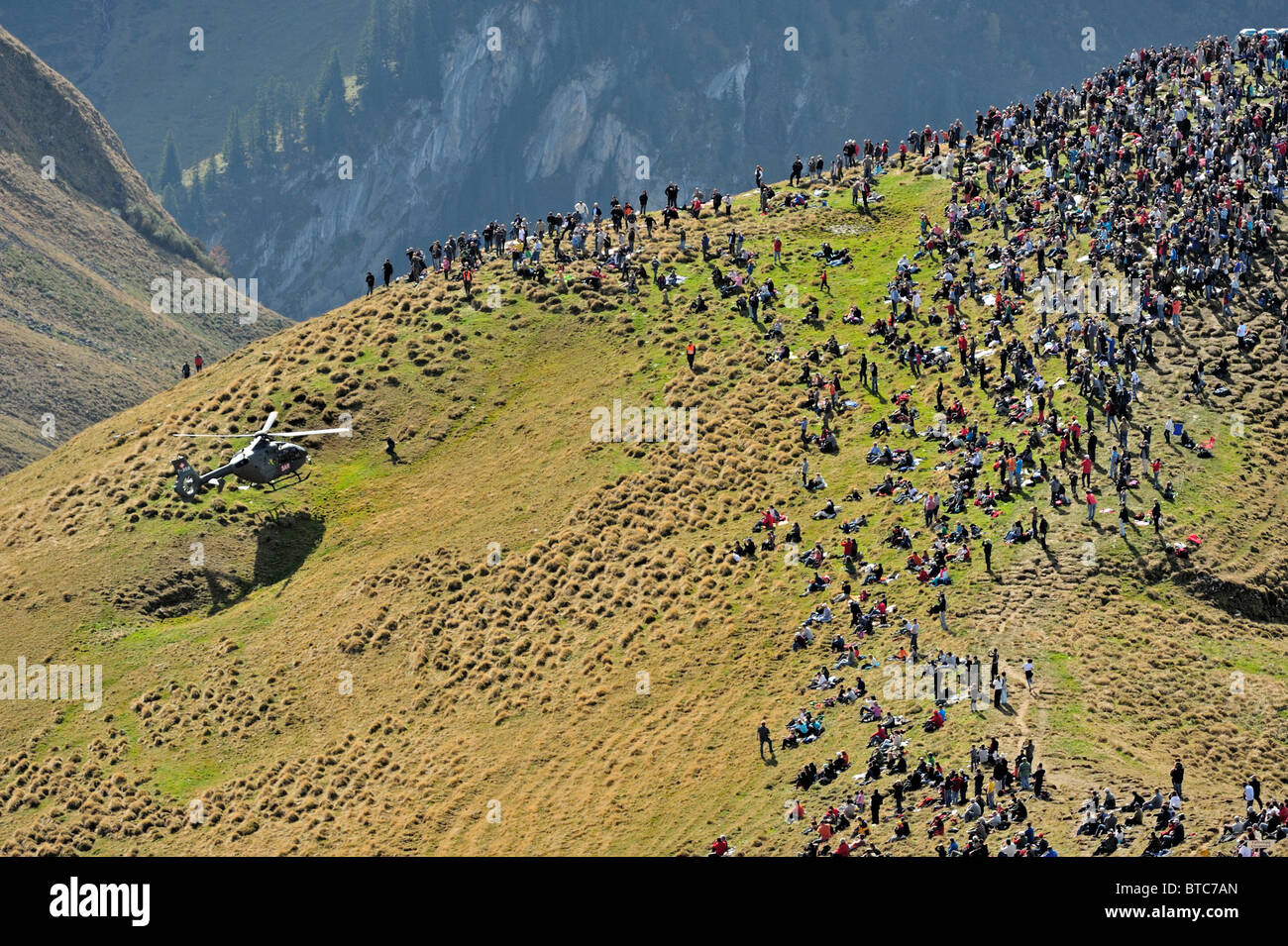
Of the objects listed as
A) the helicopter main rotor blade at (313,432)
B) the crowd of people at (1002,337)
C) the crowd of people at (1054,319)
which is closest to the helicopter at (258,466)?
the helicopter main rotor blade at (313,432)

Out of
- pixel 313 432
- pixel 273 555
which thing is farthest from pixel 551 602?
pixel 313 432

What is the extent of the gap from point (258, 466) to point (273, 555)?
5024 mm

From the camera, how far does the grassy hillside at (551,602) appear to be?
2456 inches

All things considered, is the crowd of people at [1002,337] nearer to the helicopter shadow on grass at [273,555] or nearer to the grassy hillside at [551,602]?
the grassy hillside at [551,602]

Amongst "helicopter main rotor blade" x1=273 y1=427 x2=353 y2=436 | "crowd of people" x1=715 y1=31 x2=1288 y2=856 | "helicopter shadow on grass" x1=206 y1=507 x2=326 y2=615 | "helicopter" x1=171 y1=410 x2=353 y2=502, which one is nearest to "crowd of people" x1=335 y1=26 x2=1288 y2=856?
"crowd of people" x1=715 y1=31 x2=1288 y2=856

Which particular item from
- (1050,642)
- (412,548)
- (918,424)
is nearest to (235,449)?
(412,548)

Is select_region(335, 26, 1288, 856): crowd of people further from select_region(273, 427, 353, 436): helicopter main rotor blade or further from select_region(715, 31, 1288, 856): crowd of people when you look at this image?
select_region(273, 427, 353, 436): helicopter main rotor blade

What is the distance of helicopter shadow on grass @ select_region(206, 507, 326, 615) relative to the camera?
85375 millimetres

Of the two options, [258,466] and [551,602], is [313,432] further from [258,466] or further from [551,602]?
[551,602]

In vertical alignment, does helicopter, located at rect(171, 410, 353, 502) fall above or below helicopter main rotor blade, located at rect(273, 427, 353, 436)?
below

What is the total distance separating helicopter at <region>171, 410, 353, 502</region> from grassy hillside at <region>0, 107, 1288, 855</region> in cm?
133

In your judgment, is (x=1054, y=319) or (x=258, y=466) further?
(x=258, y=466)

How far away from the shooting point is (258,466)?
289 ft

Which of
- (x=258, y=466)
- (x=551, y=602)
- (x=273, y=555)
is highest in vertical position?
(x=258, y=466)
